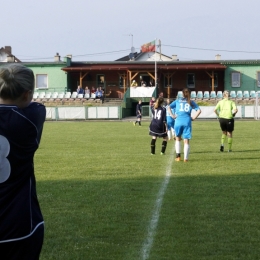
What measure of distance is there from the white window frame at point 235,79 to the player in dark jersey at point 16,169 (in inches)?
2748

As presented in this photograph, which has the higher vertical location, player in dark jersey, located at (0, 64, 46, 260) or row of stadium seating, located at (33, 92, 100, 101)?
row of stadium seating, located at (33, 92, 100, 101)

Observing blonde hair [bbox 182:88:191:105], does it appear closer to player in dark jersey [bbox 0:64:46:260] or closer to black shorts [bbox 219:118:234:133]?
black shorts [bbox 219:118:234:133]

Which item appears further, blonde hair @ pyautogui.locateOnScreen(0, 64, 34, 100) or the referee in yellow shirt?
the referee in yellow shirt

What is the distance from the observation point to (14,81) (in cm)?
393

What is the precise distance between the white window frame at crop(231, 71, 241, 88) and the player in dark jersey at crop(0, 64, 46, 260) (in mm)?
69802

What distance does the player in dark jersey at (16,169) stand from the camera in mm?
3971

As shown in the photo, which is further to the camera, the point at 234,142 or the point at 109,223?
the point at 234,142

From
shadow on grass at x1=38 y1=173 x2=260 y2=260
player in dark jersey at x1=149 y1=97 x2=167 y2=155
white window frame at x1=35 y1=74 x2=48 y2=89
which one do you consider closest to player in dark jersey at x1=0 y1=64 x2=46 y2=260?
shadow on grass at x1=38 y1=173 x2=260 y2=260

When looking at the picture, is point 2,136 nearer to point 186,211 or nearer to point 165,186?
point 186,211

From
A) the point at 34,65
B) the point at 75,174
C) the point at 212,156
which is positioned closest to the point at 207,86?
the point at 34,65

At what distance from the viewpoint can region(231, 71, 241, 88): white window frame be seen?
72.7 meters

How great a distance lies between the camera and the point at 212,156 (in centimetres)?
1962

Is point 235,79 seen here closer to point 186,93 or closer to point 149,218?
point 186,93

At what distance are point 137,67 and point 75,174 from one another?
5691cm
